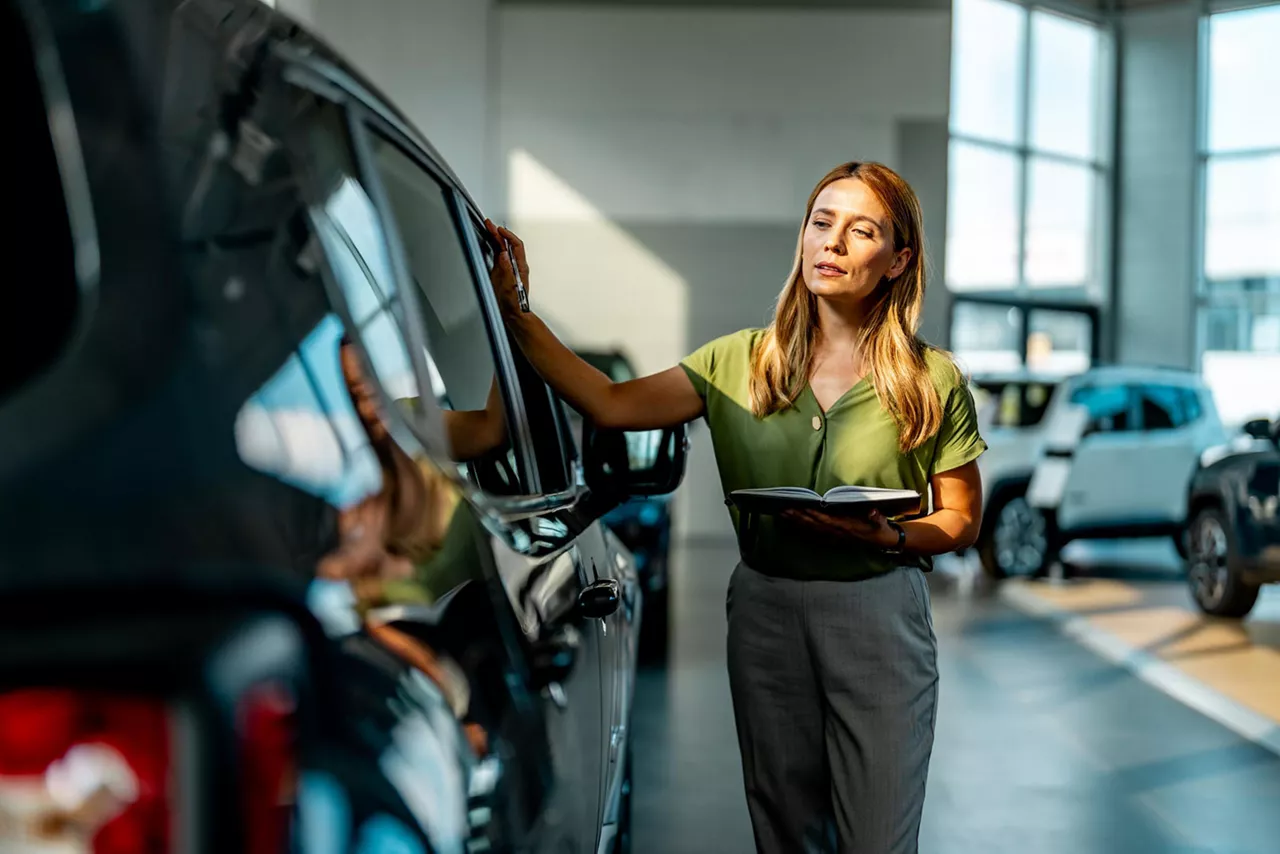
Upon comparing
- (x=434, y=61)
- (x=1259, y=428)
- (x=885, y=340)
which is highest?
(x=434, y=61)

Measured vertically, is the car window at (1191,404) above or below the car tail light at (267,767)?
below

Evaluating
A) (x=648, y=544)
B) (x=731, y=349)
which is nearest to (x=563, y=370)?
(x=731, y=349)

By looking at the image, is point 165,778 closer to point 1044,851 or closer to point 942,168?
point 1044,851

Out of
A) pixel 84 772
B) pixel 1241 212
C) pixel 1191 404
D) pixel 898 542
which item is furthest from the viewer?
pixel 1241 212

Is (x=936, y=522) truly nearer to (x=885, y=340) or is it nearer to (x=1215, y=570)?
(x=885, y=340)

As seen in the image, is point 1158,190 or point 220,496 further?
point 1158,190

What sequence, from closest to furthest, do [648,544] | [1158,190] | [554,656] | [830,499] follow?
[554,656]
[830,499]
[648,544]
[1158,190]

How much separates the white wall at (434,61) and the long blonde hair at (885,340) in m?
9.02

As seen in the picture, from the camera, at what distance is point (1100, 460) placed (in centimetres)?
969

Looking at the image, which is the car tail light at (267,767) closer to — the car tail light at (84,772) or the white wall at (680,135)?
the car tail light at (84,772)

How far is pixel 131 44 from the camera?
0.93 metres

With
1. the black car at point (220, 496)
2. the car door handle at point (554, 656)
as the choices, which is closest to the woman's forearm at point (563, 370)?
the car door handle at point (554, 656)

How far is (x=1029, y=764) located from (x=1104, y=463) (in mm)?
5171

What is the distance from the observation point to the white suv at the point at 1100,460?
9617 millimetres
